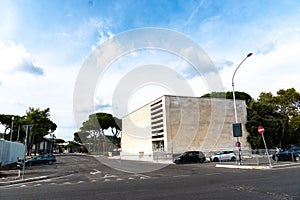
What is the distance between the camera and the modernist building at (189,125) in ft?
125

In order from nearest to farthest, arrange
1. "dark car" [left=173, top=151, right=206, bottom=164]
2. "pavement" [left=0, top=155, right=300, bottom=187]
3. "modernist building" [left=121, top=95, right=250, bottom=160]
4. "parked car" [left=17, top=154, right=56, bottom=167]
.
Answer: "pavement" [left=0, top=155, right=300, bottom=187] → "dark car" [left=173, top=151, right=206, bottom=164] → "parked car" [left=17, top=154, right=56, bottom=167] → "modernist building" [left=121, top=95, right=250, bottom=160]

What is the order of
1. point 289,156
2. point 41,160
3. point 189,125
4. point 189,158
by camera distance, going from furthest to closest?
point 189,125 → point 41,160 → point 189,158 → point 289,156

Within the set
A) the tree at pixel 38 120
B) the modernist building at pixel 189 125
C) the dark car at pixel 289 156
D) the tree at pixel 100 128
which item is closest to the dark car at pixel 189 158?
the dark car at pixel 289 156

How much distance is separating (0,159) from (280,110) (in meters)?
48.5

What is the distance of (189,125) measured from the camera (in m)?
39.2

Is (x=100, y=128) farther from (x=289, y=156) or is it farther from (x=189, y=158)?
(x=289, y=156)

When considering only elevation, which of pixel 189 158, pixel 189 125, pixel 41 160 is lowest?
pixel 41 160

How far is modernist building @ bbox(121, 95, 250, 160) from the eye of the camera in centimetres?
3806

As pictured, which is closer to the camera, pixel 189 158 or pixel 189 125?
pixel 189 158

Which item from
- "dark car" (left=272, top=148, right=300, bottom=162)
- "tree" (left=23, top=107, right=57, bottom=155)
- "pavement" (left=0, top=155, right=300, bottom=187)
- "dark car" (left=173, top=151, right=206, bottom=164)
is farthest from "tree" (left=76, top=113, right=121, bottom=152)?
"dark car" (left=272, top=148, right=300, bottom=162)

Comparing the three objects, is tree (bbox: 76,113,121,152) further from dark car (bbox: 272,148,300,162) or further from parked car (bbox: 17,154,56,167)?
dark car (bbox: 272,148,300,162)

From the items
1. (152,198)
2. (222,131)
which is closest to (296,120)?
(222,131)

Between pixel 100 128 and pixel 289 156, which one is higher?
pixel 100 128

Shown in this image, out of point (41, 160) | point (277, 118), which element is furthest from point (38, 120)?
point (277, 118)
